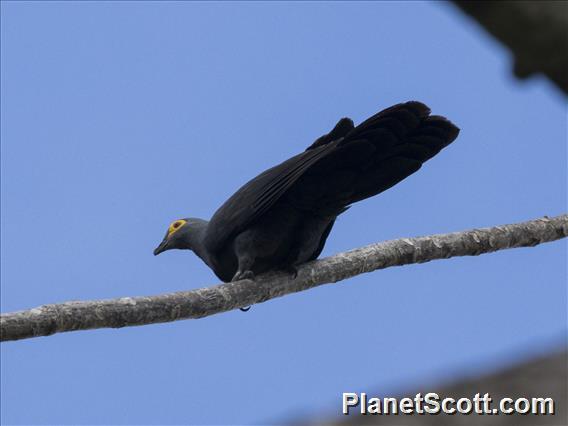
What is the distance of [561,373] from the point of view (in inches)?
67.7

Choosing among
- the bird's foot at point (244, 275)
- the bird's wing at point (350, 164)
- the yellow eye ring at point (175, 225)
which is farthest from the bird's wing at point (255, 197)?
the yellow eye ring at point (175, 225)

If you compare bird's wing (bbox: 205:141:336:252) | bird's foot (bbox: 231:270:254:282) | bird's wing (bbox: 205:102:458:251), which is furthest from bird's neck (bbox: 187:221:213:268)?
bird's foot (bbox: 231:270:254:282)

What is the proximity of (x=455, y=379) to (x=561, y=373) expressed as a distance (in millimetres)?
213

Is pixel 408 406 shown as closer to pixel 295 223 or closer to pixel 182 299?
pixel 182 299

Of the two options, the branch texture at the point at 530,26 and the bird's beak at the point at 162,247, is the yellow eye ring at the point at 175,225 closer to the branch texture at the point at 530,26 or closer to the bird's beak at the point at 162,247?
the bird's beak at the point at 162,247

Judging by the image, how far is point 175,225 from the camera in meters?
7.34

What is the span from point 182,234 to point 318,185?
56.6 inches

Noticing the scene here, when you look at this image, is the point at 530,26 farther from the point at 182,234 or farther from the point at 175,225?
the point at 175,225

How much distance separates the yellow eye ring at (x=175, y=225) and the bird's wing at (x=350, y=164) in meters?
0.97

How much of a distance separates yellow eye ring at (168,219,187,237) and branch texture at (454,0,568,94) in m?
5.58

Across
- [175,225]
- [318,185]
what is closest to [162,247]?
[175,225]

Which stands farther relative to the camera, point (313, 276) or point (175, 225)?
point (175, 225)

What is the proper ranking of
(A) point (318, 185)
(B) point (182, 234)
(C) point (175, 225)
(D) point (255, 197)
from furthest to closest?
(C) point (175, 225), (B) point (182, 234), (D) point (255, 197), (A) point (318, 185)

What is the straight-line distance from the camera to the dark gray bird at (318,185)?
5.85 meters
